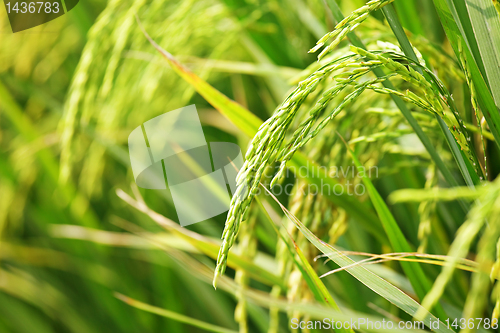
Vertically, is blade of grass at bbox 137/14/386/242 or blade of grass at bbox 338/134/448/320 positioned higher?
blade of grass at bbox 137/14/386/242

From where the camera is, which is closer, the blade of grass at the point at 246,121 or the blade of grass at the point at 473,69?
the blade of grass at the point at 473,69

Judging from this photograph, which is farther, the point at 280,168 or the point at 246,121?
the point at 246,121

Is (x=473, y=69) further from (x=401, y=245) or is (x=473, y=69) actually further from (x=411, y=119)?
(x=401, y=245)

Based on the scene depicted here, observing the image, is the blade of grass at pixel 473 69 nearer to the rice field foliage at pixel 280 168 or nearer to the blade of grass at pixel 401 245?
the rice field foliage at pixel 280 168

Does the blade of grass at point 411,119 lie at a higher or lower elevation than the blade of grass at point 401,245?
higher

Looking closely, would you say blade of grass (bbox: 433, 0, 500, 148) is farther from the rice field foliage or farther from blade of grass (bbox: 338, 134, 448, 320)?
blade of grass (bbox: 338, 134, 448, 320)

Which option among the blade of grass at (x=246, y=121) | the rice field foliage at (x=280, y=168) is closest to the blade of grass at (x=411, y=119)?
the rice field foliage at (x=280, y=168)

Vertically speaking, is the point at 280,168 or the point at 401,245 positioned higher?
the point at 280,168

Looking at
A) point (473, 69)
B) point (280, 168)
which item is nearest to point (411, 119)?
point (473, 69)

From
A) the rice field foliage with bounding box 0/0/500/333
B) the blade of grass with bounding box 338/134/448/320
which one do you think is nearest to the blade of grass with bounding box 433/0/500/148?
the rice field foliage with bounding box 0/0/500/333

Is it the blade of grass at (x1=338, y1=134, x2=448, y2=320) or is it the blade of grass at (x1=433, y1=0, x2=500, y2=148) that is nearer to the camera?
the blade of grass at (x1=433, y1=0, x2=500, y2=148)

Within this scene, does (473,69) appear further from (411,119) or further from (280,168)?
(280,168)

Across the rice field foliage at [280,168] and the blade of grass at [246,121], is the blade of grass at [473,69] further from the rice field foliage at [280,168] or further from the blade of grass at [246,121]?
the blade of grass at [246,121]

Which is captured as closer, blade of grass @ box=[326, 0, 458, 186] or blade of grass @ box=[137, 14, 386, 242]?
blade of grass @ box=[326, 0, 458, 186]
